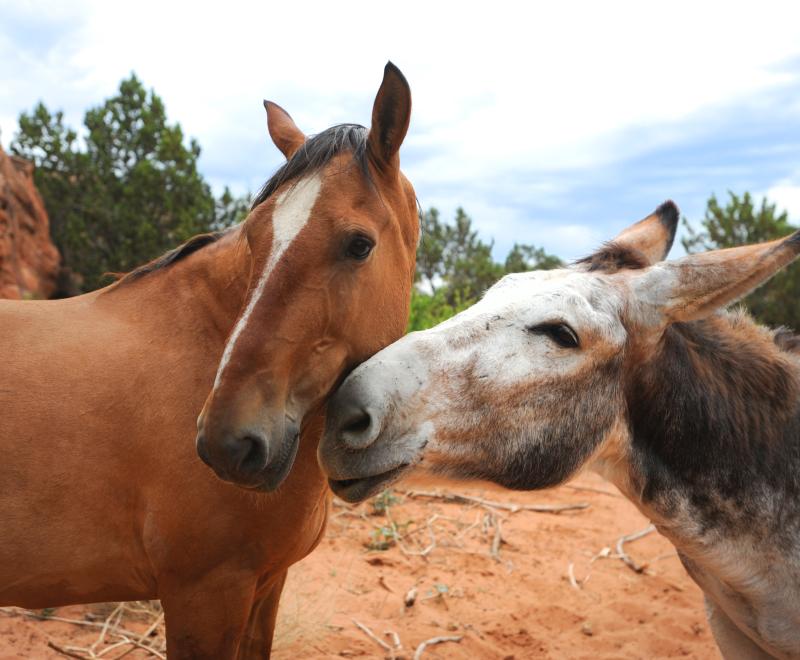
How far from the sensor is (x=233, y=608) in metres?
2.64

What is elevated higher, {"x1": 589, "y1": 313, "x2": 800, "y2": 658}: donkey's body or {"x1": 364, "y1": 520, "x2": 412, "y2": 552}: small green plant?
{"x1": 589, "y1": 313, "x2": 800, "y2": 658}: donkey's body

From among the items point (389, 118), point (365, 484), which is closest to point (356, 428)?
point (365, 484)

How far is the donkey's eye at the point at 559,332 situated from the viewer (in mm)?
2324

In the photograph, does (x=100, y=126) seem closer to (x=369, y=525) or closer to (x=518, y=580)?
(x=369, y=525)

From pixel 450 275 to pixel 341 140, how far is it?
1287cm

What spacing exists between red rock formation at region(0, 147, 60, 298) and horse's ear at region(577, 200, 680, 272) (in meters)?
10.2

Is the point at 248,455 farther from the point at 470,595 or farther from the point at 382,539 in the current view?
the point at 382,539

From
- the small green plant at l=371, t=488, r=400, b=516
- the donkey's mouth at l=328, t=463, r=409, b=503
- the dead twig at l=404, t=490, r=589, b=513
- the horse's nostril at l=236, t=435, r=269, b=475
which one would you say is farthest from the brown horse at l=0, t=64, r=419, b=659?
the dead twig at l=404, t=490, r=589, b=513

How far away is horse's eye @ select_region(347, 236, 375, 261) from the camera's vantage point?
95.1 inches

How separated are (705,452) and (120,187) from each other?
1211 centimetres

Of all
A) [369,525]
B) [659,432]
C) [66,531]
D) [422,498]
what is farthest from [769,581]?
[422,498]

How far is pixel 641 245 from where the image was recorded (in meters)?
3.00

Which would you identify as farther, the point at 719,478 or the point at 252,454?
the point at 719,478

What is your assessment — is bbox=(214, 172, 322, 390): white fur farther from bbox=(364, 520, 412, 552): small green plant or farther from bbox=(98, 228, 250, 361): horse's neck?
bbox=(364, 520, 412, 552): small green plant
